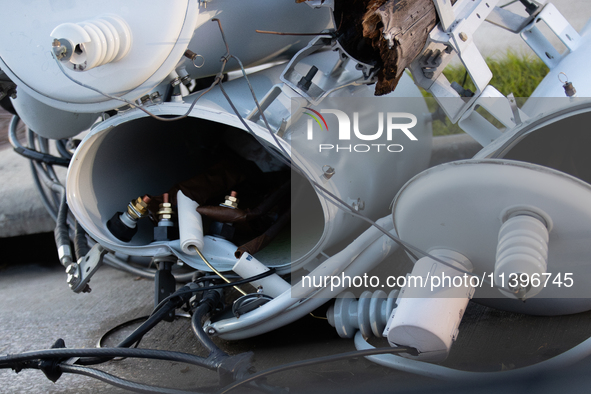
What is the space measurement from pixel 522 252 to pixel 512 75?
1956mm

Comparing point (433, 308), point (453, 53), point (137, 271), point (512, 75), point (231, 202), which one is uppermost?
point (453, 53)

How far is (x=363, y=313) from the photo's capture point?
94cm

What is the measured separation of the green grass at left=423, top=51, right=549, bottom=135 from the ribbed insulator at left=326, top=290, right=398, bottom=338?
56.7 inches

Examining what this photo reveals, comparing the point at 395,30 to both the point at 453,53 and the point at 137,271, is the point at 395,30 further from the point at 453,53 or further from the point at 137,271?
the point at 137,271

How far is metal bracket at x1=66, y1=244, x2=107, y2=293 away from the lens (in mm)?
1206

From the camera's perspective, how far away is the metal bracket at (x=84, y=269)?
1.21 meters

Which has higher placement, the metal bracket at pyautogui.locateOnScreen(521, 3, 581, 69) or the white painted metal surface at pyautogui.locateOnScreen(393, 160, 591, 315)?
the metal bracket at pyautogui.locateOnScreen(521, 3, 581, 69)

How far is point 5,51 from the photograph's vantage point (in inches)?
40.6

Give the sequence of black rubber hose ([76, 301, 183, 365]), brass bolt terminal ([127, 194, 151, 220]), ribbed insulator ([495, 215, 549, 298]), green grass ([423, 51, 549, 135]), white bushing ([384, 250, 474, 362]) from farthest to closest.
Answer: green grass ([423, 51, 549, 135])
brass bolt terminal ([127, 194, 151, 220])
black rubber hose ([76, 301, 183, 365])
white bushing ([384, 250, 474, 362])
ribbed insulator ([495, 215, 549, 298])

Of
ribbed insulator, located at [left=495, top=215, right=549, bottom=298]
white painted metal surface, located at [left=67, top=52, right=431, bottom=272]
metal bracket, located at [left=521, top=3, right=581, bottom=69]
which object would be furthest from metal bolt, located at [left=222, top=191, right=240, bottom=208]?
metal bracket, located at [left=521, top=3, right=581, bottom=69]

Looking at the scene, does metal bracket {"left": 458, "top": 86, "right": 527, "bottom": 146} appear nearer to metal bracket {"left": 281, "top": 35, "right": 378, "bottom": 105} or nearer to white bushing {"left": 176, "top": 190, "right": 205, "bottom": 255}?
metal bracket {"left": 281, "top": 35, "right": 378, "bottom": 105}

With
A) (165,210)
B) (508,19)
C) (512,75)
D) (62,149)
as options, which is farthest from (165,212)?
(512,75)

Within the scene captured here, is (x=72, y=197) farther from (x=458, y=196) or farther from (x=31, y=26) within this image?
(x=458, y=196)

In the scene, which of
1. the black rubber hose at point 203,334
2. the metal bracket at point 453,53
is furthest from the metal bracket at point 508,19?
the black rubber hose at point 203,334
